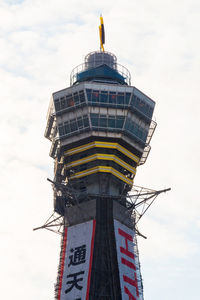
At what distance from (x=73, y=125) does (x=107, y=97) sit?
910 cm

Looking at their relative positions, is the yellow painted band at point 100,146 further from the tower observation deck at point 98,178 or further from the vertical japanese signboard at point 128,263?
the vertical japanese signboard at point 128,263

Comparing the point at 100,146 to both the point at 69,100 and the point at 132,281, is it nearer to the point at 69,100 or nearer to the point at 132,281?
the point at 69,100

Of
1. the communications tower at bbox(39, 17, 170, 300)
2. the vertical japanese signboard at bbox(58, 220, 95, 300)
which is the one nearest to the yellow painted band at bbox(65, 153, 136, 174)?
the communications tower at bbox(39, 17, 170, 300)

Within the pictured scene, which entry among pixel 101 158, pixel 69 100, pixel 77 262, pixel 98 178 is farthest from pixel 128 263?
pixel 69 100

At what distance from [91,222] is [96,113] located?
74.6 feet

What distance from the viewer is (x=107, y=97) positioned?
406ft

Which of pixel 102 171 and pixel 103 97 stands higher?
pixel 103 97

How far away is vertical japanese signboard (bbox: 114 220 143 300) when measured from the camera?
109 meters

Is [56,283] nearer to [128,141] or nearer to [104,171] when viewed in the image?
[104,171]

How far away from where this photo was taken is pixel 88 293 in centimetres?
10506

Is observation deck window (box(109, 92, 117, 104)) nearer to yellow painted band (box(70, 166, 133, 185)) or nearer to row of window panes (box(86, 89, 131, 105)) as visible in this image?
row of window panes (box(86, 89, 131, 105))

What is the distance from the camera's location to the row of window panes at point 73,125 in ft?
401

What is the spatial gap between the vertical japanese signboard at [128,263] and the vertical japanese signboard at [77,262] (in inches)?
216

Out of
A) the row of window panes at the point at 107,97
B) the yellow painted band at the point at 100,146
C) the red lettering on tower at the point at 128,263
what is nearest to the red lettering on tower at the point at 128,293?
the red lettering on tower at the point at 128,263
